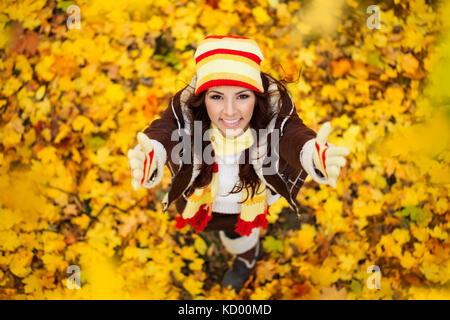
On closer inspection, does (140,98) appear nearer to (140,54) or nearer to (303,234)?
(140,54)

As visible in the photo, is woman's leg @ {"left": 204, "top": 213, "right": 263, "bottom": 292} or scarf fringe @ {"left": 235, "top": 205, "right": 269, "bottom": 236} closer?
scarf fringe @ {"left": 235, "top": 205, "right": 269, "bottom": 236}

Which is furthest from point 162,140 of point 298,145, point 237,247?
point 237,247

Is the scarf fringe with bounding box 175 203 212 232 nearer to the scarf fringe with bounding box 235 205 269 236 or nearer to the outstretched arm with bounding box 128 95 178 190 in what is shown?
the scarf fringe with bounding box 235 205 269 236

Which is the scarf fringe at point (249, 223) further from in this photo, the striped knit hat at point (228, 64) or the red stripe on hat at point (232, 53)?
the red stripe on hat at point (232, 53)

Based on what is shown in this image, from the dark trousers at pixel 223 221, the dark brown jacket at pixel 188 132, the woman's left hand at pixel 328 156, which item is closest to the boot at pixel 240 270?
the dark trousers at pixel 223 221

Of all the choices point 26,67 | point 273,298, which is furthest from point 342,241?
point 26,67

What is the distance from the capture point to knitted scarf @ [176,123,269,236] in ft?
5.68

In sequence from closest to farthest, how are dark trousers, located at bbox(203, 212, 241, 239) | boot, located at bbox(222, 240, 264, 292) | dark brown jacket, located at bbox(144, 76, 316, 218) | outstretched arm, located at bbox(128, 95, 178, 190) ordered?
1. outstretched arm, located at bbox(128, 95, 178, 190)
2. dark brown jacket, located at bbox(144, 76, 316, 218)
3. dark trousers, located at bbox(203, 212, 241, 239)
4. boot, located at bbox(222, 240, 264, 292)

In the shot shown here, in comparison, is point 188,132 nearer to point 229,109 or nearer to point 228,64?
point 229,109

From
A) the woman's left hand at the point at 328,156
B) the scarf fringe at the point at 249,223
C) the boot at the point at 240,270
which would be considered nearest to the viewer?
the woman's left hand at the point at 328,156

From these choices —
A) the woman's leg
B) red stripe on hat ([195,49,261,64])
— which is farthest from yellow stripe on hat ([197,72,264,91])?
the woman's leg

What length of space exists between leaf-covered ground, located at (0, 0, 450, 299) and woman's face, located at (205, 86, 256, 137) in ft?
3.76

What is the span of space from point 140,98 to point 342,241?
1951mm

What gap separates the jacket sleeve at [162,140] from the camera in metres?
1.51
